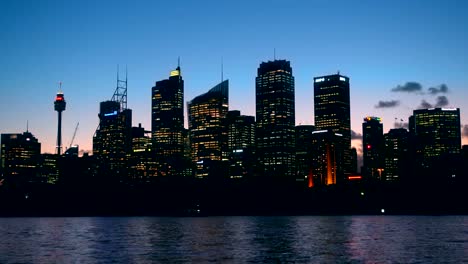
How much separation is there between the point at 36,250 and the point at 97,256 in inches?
595

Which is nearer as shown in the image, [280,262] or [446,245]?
[280,262]

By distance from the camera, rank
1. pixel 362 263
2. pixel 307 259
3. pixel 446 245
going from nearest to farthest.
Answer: pixel 362 263
pixel 307 259
pixel 446 245

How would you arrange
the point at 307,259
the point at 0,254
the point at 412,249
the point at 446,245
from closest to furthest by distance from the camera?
the point at 307,259, the point at 0,254, the point at 412,249, the point at 446,245

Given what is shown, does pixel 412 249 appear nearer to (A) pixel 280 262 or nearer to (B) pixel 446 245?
(B) pixel 446 245

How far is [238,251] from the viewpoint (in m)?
78.7

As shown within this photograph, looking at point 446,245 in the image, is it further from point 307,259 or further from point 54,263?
point 54,263

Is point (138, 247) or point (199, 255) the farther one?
point (138, 247)

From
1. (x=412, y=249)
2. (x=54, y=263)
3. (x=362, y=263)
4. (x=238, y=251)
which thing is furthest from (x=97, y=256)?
(x=412, y=249)

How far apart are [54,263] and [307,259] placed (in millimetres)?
27783

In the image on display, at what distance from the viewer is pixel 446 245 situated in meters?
88.4

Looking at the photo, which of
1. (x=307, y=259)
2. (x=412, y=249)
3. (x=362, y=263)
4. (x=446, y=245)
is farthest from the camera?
(x=446, y=245)

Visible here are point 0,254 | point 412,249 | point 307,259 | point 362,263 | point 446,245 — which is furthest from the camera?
point 446,245

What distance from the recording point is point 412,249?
8162cm

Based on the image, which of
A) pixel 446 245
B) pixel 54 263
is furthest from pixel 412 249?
pixel 54 263
